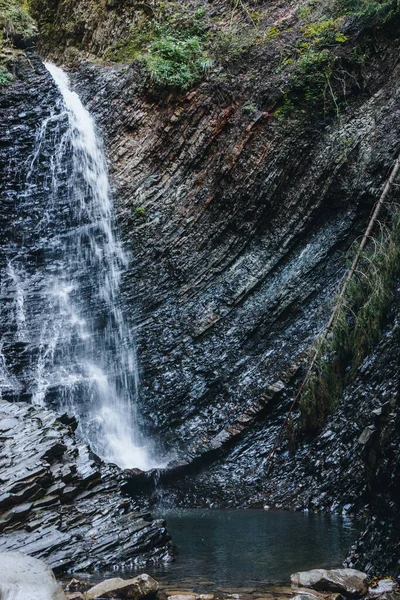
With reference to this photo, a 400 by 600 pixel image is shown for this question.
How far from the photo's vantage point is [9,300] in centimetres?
1107

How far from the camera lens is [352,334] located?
871 cm

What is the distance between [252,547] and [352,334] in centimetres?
401

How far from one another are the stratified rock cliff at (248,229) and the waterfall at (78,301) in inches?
16.6

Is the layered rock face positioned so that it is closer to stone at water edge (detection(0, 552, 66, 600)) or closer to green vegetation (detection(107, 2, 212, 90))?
green vegetation (detection(107, 2, 212, 90))

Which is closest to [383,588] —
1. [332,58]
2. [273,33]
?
[332,58]

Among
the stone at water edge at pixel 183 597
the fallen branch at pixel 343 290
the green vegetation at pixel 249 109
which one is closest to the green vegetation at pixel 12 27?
the green vegetation at pixel 249 109

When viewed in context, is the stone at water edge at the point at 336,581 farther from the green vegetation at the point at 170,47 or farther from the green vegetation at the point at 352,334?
the green vegetation at the point at 170,47

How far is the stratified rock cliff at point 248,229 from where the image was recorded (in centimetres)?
952

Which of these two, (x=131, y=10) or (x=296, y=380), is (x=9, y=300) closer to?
(x=296, y=380)

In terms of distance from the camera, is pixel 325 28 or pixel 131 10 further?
pixel 131 10

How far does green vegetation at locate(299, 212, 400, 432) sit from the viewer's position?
27.5 feet

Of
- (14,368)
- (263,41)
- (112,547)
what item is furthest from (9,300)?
(263,41)

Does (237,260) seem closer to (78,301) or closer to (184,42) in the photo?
(78,301)

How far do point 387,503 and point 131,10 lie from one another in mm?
15816
